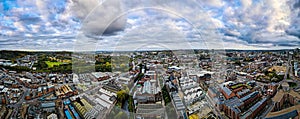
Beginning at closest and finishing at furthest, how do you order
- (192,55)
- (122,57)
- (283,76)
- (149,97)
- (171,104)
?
1. (192,55)
2. (122,57)
3. (149,97)
4. (171,104)
5. (283,76)

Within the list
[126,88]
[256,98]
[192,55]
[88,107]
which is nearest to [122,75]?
[126,88]

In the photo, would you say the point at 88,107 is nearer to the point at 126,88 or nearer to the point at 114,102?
the point at 114,102

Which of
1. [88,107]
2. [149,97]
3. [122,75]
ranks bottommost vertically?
[88,107]

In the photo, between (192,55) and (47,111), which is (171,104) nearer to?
(192,55)

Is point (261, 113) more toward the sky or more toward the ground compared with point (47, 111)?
more toward the sky

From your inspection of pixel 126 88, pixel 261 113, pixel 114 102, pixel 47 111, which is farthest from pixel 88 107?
pixel 261 113

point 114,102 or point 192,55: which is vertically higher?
point 192,55

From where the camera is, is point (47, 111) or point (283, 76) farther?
point (283, 76)

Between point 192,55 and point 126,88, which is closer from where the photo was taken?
point 192,55

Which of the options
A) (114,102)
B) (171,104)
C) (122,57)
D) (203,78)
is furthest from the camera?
(203,78)
